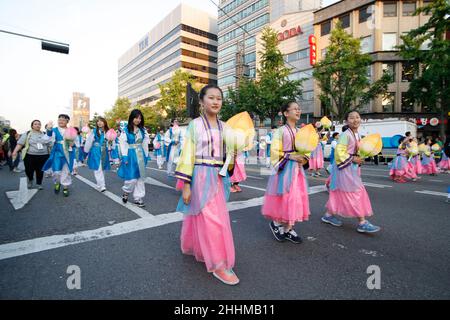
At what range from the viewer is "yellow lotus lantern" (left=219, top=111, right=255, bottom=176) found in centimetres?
262

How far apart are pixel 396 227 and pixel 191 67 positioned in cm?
5621

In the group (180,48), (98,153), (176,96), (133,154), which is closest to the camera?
(133,154)

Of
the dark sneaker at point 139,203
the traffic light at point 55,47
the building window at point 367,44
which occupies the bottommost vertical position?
the dark sneaker at point 139,203

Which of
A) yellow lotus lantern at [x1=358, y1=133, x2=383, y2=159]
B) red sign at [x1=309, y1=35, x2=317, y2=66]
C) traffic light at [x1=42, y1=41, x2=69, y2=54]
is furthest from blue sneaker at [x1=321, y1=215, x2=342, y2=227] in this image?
red sign at [x1=309, y1=35, x2=317, y2=66]

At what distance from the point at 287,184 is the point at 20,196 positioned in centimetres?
649

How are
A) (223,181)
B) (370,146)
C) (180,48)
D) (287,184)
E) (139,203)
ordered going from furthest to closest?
(180,48)
(139,203)
(370,146)
(287,184)
(223,181)

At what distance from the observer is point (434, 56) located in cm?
1933

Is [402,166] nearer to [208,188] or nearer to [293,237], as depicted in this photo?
[293,237]

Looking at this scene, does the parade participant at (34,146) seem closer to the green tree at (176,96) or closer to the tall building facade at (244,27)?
the tall building facade at (244,27)

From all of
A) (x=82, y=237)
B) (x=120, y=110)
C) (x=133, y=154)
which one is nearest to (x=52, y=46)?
(x=133, y=154)

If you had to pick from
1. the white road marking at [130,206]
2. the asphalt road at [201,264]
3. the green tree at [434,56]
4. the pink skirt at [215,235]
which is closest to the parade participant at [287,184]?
the asphalt road at [201,264]

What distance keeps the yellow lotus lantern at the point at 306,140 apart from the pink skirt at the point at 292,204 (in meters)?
0.32

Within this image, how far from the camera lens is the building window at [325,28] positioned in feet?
102

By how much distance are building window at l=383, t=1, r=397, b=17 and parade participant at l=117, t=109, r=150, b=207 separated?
32265 mm
